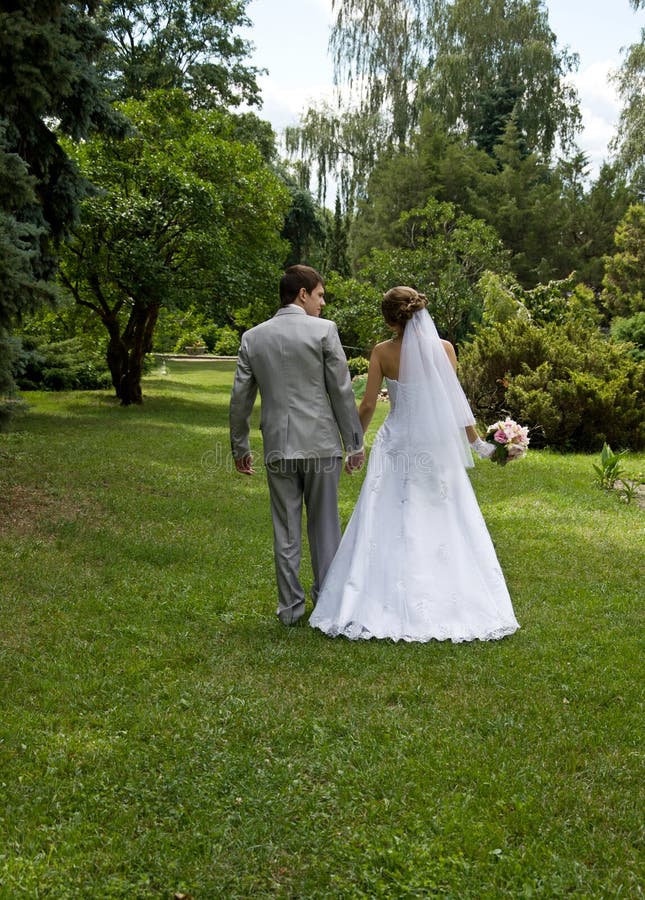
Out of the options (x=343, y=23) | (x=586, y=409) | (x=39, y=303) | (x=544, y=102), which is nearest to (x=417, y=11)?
(x=343, y=23)

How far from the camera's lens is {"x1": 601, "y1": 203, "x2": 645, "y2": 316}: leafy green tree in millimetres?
28734

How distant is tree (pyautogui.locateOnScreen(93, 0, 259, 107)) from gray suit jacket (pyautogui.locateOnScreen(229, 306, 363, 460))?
93.6 ft

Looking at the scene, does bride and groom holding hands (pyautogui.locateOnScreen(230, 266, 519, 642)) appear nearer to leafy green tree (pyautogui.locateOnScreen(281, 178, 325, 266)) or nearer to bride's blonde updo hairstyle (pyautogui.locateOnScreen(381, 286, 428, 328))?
bride's blonde updo hairstyle (pyautogui.locateOnScreen(381, 286, 428, 328))

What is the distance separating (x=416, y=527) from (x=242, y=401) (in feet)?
4.62

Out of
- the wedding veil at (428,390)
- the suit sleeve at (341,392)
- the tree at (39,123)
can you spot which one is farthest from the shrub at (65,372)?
the suit sleeve at (341,392)

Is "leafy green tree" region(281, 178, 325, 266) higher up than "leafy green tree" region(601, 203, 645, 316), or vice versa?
"leafy green tree" region(281, 178, 325, 266)

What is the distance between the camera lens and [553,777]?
12.2ft

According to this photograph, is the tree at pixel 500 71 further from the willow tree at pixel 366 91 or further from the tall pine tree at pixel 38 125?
the tall pine tree at pixel 38 125

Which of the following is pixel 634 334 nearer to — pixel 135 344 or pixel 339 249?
pixel 135 344

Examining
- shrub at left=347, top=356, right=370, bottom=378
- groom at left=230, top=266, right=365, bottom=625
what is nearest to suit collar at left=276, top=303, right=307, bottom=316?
groom at left=230, top=266, right=365, bottom=625

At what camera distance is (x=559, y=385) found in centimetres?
1488

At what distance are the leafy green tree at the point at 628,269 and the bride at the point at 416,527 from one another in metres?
23.8

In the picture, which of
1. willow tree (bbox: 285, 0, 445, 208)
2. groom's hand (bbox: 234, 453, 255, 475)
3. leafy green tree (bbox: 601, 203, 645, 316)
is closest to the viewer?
groom's hand (bbox: 234, 453, 255, 475)

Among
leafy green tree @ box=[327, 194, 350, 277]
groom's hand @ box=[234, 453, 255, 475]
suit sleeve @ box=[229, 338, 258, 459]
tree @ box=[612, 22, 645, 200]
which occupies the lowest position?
groom's hand @ box=[234, 453, 255, 475]
